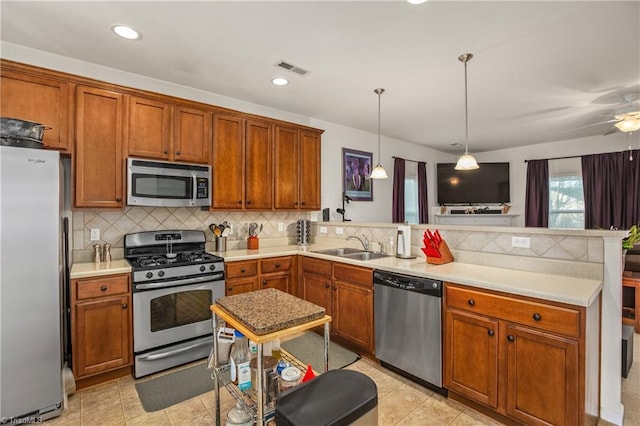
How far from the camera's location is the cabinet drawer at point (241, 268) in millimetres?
3044

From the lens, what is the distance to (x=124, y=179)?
2748mm

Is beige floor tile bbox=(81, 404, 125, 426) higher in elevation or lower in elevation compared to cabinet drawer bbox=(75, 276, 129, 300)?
lower

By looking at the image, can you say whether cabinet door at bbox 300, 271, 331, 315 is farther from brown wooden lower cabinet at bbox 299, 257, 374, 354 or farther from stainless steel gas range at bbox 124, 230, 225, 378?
stainless steel gas range at bbox 124, 230, 225, 378

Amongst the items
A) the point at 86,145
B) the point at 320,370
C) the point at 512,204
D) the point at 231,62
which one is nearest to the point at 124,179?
the point at 86,145

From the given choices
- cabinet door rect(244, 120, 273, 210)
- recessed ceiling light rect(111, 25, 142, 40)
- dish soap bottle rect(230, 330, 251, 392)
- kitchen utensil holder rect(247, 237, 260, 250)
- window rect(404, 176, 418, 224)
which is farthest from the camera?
window rect(404, 176, 418, 224)

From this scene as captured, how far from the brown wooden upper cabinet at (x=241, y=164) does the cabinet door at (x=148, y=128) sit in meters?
0.48

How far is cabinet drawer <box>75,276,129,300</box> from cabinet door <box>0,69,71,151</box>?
3.63 feet

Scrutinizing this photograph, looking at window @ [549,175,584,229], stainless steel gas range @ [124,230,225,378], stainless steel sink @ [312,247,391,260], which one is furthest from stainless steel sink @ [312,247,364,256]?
window @ [549,175,584,229]

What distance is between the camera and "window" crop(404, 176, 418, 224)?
6159 millimetres

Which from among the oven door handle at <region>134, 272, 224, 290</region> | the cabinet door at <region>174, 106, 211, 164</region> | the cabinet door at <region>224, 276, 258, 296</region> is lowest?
the cabinet door at <region>224, 276, 258, 296</region>

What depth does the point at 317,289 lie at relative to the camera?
10.8 feet

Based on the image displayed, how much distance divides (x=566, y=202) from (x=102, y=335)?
24.2 ft

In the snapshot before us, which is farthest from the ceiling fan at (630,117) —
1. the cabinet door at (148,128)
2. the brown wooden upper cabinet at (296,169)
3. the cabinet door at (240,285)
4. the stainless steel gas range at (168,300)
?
the cabinet door at (148,128)

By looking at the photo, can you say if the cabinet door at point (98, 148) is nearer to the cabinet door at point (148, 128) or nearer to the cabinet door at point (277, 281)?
the cabinet door at point (148, 128)
